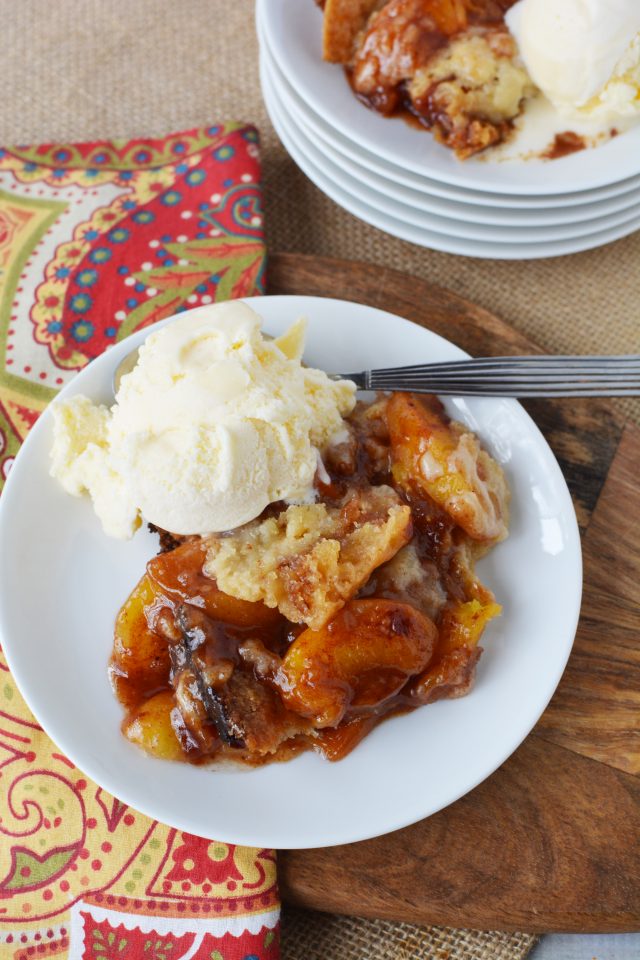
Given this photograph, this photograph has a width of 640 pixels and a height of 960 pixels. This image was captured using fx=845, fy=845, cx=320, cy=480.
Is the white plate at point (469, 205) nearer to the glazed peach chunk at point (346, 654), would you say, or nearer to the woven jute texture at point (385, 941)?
the glazed peach chunk at point (346, 654)

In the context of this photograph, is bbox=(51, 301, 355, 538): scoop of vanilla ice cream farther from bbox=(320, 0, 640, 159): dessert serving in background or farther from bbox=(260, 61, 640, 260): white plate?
bbox=(320, 0, 640, 159): dessert serving in background

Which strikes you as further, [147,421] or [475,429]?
[475,429]

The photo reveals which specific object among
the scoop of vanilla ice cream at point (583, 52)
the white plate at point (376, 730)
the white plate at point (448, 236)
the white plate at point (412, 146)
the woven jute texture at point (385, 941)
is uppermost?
the scoop of vanilla ice cream at point (583, 52)

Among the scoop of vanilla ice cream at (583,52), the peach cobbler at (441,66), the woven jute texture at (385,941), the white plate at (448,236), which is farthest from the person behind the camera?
the white plate at (448,236)

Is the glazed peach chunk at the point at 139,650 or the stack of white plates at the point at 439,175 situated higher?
the stack of white plates at the point at 439,175

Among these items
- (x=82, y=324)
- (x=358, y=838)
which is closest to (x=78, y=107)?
(x=82, y=324)

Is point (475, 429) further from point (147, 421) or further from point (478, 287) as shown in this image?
point (147, 421)

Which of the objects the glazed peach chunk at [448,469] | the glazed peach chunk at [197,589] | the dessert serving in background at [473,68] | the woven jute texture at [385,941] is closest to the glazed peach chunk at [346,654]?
the glazed peach chunk at [197,589]
